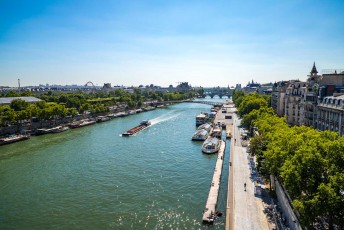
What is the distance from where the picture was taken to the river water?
107 feet

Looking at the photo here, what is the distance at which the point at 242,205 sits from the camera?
1252 inches

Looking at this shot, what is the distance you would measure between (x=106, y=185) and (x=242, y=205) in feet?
70.5

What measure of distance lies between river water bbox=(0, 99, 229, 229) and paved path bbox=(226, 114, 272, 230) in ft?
6.57

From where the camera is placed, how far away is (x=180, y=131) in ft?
299

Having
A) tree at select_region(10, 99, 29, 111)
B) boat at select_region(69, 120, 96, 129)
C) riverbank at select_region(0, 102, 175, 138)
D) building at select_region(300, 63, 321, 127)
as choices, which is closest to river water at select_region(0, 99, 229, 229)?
riverbank at select_region(0, 102, 175, 138)

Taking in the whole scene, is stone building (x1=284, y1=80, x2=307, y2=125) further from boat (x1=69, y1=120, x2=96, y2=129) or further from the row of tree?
boat (x1=69, y1=120, x2=96, y2=129)

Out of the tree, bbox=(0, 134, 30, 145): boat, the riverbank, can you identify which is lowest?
bbox=(0, 134, 30, 145): boat

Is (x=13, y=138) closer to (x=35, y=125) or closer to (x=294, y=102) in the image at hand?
(x=35, y=125)

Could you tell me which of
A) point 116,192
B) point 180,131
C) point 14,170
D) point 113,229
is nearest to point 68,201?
point 116,192

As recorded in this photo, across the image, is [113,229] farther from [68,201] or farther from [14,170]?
[14,170]

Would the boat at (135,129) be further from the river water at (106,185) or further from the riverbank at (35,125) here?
the riverbank at (35,125)

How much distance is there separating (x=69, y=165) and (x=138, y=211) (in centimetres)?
2505

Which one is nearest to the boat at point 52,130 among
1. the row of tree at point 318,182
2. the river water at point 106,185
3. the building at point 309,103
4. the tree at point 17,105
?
the river water at point 106,185

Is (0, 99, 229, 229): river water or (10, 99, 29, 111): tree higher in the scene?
(10, 99, 29, 111): tree
